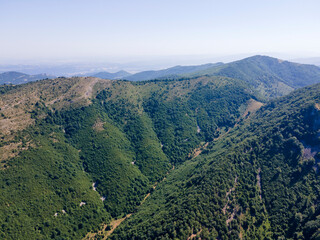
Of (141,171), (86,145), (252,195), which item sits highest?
(86,145)

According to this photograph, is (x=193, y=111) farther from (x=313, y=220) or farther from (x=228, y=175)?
(x=313, y=220)

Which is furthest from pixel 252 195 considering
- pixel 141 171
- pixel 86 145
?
pixel 86 145

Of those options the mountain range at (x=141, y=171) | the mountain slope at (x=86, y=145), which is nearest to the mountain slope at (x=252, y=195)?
the mountain range at (x=141, y=171)

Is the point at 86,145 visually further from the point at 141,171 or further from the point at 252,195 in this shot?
the point at 252,195

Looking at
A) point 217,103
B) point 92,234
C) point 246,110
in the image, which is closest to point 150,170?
point 92,234

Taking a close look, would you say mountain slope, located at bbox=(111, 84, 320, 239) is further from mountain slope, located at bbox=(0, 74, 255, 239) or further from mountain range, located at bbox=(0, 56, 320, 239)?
mountain slope, located at bbox=(0, 74, 255, 239)

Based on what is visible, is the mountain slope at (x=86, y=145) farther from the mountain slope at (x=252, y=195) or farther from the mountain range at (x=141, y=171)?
the mountain slope at (x=252, y=195)

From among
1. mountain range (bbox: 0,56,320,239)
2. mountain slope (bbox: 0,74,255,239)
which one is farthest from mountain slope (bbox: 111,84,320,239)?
mountain slope (bbox: 0,74,255,239)
